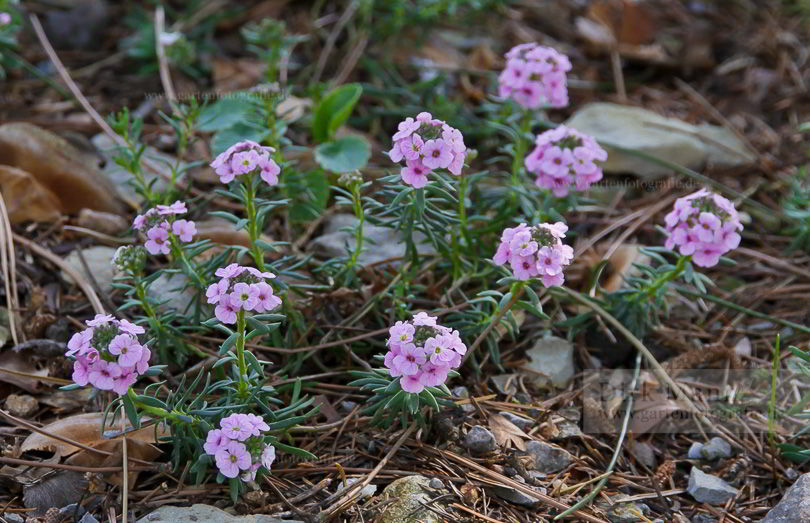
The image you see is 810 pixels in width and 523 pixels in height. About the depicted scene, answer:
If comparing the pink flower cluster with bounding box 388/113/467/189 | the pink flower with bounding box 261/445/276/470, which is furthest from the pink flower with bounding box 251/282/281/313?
the pink flower cluster with bounding box 388/113/467/189

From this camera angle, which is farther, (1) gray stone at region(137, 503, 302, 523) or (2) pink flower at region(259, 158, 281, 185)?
(2) pink flower at region(259, 158, 281, 185)

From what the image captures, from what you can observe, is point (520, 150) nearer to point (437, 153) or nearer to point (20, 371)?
point (437, 153)

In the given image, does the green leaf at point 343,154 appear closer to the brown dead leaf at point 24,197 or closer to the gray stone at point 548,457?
the brown dead leaf at point 24,197

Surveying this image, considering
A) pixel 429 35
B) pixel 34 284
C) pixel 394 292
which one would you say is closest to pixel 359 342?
pixel 394 292

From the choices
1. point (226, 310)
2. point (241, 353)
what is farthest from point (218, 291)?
point (241, 353)

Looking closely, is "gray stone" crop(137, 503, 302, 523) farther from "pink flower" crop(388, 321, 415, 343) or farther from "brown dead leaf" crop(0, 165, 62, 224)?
"brown dead leaf" crop(0, 165, 62, 224)

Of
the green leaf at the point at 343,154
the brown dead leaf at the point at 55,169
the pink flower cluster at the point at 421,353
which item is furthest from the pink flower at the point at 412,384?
the brown dead leaf at the point at 55,169
